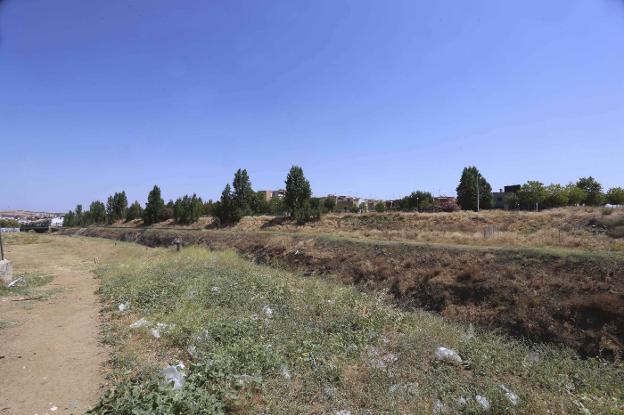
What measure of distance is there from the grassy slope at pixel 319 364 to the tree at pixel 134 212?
246 feet

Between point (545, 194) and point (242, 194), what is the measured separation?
50.9m

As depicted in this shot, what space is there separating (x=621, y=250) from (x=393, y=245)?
10237mm

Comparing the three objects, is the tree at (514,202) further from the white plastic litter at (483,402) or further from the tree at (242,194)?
the white plastic litter at (483,402)

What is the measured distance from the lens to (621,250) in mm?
14875

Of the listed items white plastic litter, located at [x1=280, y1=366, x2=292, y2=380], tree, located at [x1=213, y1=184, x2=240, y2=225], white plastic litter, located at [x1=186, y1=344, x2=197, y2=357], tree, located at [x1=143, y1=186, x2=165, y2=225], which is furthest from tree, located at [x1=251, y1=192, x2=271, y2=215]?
white plastic litter, located at [x1=280, y1=366, x2=292, y2=380]

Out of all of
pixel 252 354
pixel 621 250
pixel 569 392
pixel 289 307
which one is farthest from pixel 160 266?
pixel 621 250

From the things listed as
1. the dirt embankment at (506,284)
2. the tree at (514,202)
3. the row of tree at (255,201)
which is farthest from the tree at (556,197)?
the dirt embankment at (506,284)

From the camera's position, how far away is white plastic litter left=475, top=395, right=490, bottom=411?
5.47 metres

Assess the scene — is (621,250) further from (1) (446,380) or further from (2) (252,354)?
(2) (252,354)

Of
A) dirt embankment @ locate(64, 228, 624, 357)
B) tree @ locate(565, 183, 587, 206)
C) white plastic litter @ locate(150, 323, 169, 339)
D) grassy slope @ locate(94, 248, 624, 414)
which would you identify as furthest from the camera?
tree @ locate(565, 183, 587, 206)

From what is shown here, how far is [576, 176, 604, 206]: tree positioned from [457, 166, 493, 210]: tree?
54.6ft

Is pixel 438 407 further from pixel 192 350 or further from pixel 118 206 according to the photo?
pixel 118 206

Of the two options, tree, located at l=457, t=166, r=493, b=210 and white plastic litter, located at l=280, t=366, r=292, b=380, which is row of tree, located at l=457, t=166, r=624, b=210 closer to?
tree, located at l=457, t=166, r=493, b=210

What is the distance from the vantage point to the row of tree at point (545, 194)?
56.8 meters
